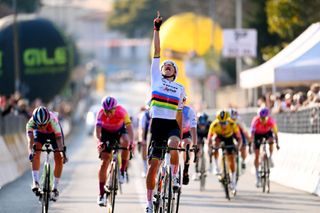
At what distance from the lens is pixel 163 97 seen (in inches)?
592

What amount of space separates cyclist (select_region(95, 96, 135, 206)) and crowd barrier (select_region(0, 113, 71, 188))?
19.9ft

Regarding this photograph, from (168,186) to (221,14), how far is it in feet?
268

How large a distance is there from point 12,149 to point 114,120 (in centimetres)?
1041

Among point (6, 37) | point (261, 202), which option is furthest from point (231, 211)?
point (6, 37)

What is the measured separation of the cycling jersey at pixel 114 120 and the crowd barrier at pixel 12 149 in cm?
615

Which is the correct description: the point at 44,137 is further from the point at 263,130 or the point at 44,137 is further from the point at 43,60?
the point at 43,60

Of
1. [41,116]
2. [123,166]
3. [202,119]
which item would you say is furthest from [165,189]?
[202,119]

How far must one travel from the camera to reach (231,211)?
18.2 meters

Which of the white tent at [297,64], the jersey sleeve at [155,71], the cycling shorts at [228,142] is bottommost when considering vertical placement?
the cycling shorts at [228,142]

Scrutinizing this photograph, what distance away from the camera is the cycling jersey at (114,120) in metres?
17.7

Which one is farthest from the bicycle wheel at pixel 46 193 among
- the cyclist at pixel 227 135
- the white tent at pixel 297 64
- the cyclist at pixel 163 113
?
the white tent at pixel 297 64

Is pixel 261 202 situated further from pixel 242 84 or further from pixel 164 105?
pixel 242 84

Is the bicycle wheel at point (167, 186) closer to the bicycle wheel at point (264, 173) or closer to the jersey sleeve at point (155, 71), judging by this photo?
the jersey sleeve at point (155, 71)

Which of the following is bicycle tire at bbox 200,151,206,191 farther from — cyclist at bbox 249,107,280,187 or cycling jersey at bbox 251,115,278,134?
cycling jersey at bbox 251,115,278,134
